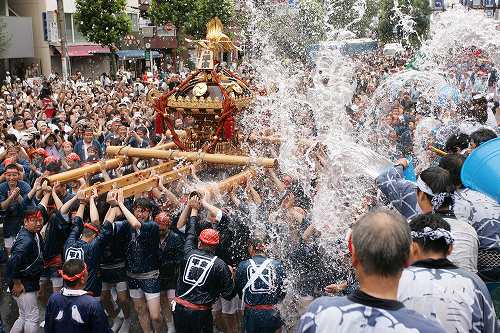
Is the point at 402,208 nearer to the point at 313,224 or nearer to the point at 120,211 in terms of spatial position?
the point at 313,224

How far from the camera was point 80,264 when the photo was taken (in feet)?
12.3

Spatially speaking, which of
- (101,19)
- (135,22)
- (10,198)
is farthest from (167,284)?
(135,22)

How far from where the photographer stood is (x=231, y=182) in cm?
556

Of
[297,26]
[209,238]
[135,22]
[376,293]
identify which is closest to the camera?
[376,293]

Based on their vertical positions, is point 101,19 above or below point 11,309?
above

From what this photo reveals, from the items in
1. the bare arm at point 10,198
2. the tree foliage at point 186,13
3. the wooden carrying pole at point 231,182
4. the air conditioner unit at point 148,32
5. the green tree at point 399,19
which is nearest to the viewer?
the wooden carrying pole at point 231,182

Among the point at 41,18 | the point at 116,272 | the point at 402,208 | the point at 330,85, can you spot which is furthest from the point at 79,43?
the point at 402,208

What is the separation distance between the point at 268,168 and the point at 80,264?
7.62 feet

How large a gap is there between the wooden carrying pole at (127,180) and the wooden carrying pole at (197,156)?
0.16 m

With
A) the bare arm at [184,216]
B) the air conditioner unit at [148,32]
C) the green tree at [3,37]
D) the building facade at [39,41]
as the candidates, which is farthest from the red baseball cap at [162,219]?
Answer: the air conditioner unit at [148,32]

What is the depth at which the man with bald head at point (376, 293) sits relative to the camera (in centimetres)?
187

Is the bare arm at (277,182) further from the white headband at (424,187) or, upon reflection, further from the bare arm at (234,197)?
the white headband at (424,187)

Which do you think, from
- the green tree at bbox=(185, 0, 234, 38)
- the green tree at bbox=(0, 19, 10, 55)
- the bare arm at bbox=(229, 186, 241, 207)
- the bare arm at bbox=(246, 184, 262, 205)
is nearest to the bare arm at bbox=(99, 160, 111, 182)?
the bare arm at bbox=(229, 186, 241, 207)

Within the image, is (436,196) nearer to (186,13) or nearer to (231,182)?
(231,182)
